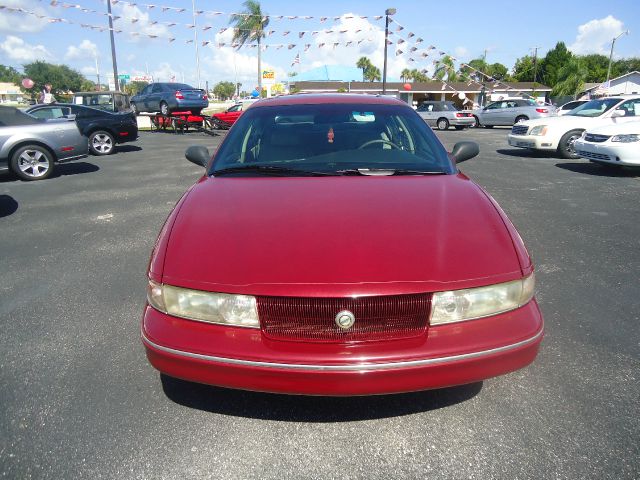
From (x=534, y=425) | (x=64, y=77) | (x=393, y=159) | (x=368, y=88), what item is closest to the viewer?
(x=534, y=425)

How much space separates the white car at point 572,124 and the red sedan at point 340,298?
10.1 metres

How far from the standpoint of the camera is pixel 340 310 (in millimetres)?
1683

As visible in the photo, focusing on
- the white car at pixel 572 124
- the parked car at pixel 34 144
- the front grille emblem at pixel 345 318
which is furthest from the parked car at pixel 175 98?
the front grille emblem at pixel 345 318

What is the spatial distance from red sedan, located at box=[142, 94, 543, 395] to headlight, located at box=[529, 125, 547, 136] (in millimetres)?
10270

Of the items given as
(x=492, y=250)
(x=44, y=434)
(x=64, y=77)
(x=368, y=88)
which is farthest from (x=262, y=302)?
(x=64, y=77)

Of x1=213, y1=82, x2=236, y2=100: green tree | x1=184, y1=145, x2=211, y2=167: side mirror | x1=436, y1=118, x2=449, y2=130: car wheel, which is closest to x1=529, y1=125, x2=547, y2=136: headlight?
x1=184, y1=145, x2=211, y2=167: side mirror

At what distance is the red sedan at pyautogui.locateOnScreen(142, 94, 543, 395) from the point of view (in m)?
1.69

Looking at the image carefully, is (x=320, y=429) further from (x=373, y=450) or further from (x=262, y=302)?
(x=262, y=302)

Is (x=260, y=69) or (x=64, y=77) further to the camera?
(x=64, y=77)

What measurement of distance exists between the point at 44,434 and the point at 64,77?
9441 centimetres

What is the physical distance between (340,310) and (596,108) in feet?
39.6

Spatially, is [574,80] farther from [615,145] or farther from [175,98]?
[615,145]

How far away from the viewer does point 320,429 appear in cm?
199

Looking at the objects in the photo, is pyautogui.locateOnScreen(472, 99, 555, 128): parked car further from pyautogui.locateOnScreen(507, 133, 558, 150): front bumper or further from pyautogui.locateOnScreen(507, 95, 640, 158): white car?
pyautogui.locateOnScreen(507, 133, 558, 150): front bumper
